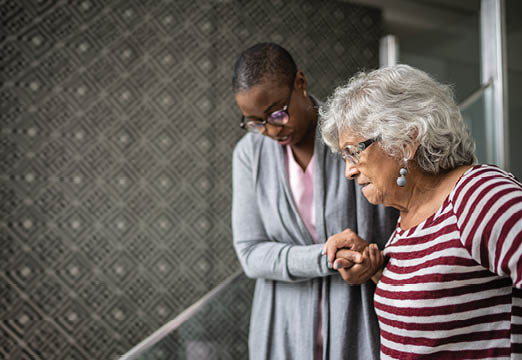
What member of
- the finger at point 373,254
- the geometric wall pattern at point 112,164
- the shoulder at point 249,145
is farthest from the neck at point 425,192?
the geometric wall pattern at point 112,164

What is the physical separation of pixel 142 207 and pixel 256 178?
2.13 m

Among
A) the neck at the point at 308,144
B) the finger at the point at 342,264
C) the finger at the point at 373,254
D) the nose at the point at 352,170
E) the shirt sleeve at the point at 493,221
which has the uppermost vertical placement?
the neck at the point at 308,144

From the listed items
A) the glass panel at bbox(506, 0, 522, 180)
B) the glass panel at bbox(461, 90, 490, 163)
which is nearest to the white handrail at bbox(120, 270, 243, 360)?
the glass panel at bbox(461, 90, 490, 163)

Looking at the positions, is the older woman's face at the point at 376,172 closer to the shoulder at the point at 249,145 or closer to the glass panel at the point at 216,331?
the shoulder at the point at 249,145

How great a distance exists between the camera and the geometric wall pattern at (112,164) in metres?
3.29

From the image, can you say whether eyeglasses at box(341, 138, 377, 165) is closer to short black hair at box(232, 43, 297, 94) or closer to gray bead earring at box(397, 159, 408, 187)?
gray bead earring at box(397, 159, 408, 187)

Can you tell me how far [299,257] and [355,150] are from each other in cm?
38

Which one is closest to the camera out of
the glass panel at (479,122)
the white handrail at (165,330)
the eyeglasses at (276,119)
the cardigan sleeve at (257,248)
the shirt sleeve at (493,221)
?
the shirt sleeve at (493,221)

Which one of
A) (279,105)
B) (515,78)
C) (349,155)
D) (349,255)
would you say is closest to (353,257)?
(349,255)

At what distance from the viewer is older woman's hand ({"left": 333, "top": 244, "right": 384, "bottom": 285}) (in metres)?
1.26

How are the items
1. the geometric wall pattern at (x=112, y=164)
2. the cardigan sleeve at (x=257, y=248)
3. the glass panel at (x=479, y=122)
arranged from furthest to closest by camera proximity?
the geometric wall pattern at (x=112, y=164)
the glass panel at (x=479, y=122)
the cardigan sleeve at (x=257, y=248)

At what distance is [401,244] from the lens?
1.17 meters

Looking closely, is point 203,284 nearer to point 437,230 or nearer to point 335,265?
point 335,265

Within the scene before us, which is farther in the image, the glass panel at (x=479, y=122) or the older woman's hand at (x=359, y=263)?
the glass panel at (x=479, y=122)
